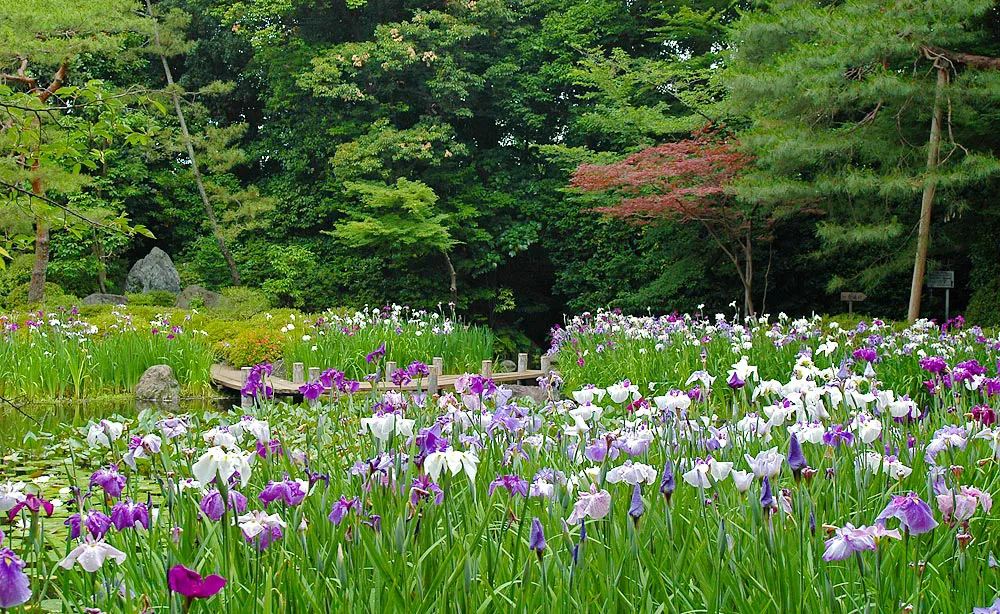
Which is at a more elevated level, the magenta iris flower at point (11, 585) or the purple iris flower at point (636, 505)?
the magenta iris flower at point (11, 585)

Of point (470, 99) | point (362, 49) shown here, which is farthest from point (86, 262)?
point (470, 99)

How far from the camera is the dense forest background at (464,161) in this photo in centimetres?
1014

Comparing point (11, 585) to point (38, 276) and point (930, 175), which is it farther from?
point (38, 276)

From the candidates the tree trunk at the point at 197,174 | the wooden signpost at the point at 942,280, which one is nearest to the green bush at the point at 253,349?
the tree trunk at the point at 197,174

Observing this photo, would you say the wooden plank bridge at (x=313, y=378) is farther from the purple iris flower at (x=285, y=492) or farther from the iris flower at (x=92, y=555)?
the iris flower at (x=92, y=555)

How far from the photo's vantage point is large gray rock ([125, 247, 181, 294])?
49.3 feet

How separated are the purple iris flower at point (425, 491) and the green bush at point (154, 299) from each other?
44.4 feet

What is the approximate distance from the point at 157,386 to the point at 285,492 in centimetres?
645

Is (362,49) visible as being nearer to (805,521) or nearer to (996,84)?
(996,84)

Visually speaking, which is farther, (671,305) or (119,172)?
(119,172)

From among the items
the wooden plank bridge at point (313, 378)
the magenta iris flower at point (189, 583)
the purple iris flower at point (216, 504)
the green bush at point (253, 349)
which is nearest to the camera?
the magenta iris flower at point (189, 583)

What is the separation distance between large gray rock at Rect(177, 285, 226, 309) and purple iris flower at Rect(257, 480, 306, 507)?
43.9 feet

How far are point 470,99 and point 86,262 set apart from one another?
25.7 feet

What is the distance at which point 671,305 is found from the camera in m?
13.1
